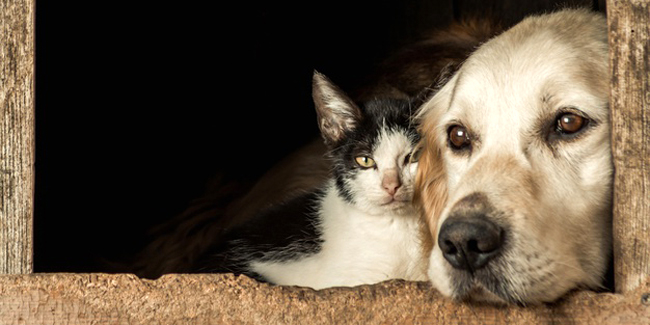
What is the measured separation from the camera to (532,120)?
242 cm

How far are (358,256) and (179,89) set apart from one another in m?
2.58

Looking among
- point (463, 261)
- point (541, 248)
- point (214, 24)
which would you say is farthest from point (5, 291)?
point (214, 24)

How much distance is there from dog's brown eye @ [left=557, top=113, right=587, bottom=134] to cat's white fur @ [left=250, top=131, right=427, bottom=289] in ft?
2.55

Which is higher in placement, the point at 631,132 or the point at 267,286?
the point at 631,132

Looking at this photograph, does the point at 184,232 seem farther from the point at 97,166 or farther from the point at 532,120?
the point at 532,120

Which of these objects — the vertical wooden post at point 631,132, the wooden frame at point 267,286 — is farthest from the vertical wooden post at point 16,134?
the vertical wooden post at point 631,132

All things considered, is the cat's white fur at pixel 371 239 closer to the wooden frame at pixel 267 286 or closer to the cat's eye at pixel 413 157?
the cat's eye at pixel 413 157

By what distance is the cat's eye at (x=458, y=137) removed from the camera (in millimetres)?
2643

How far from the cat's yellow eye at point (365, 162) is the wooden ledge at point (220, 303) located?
113 cm

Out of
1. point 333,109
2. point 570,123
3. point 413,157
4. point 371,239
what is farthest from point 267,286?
point 333,109

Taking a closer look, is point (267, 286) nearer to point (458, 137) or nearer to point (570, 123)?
point (458, 137)

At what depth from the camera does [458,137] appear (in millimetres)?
2666

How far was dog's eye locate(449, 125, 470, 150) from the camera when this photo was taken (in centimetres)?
264

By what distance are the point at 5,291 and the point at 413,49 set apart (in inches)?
125
